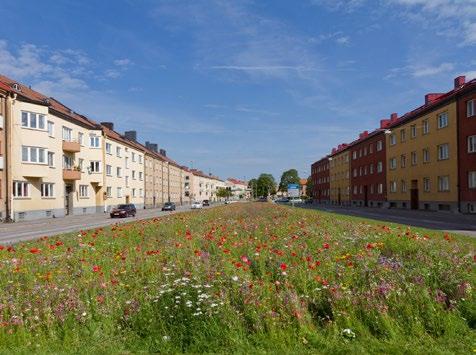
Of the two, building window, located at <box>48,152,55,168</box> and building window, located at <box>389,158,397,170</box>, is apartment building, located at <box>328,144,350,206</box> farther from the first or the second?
building window, located at <box>48,152,55,168</box>

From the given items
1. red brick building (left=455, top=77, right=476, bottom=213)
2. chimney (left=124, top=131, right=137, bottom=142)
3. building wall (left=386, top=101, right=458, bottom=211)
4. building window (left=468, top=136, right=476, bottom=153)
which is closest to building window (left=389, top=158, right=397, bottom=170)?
building wall (left=386, top=101, right=458, bottom=211)

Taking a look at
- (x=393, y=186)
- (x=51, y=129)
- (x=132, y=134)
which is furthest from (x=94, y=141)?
(x=393, y=186)

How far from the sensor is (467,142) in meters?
37.6

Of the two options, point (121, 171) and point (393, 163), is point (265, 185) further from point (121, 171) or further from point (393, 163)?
point (393, 163)

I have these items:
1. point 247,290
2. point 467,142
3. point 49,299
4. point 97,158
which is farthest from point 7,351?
point 97,158

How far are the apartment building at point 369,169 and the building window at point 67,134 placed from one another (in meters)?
40.9

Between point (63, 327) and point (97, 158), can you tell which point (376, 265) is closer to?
point (63, 327)

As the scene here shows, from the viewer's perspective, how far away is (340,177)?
9000cm

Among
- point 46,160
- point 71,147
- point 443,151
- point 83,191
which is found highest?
point 71,147

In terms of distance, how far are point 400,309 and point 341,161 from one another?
285 feet

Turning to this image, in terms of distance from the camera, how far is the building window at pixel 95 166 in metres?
56.0

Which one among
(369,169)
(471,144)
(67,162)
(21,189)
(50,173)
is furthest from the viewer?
(369,169)

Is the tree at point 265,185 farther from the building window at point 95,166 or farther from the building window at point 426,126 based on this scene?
the building window at point 426,126

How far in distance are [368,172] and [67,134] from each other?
1767 inches
